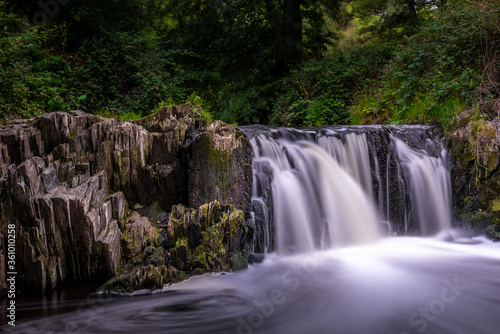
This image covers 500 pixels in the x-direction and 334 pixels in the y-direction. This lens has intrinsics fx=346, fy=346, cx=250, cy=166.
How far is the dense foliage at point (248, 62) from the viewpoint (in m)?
7.37

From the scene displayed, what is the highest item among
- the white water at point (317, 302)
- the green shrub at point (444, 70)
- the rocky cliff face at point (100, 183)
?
the green shrub at point (444, 70)

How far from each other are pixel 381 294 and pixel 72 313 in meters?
3.33

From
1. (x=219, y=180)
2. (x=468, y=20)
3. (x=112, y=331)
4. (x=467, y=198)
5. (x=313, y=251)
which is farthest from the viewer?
(x=468, y=20)

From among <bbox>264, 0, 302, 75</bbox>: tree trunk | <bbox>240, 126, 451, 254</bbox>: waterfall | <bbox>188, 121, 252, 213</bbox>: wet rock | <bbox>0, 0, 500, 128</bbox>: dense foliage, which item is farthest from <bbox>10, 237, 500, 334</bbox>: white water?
<bbox>264, 0, 302, 75</bbox>: tree trunk

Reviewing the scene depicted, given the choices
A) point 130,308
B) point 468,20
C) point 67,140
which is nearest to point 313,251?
point 130,308

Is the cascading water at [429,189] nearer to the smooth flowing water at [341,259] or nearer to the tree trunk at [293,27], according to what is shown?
the smooth flowing water at [341,259]

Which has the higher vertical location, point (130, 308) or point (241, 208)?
point (241, 208)

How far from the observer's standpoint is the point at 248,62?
538 inches

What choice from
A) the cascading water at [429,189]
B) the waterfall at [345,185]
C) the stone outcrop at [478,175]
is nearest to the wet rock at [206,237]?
the waterfall at [345,185]

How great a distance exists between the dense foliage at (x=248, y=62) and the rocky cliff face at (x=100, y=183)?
1944 mm

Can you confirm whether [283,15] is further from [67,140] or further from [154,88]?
[67,140]

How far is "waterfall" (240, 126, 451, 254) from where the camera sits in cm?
561

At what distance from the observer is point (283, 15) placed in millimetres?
12922

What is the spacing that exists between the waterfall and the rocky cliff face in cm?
88
